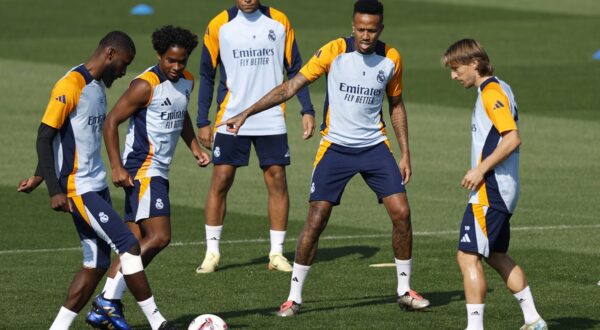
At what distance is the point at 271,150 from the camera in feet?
46.8

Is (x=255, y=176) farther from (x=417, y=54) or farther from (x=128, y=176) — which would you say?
(x=417, y=54)

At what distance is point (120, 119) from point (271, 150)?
302cm

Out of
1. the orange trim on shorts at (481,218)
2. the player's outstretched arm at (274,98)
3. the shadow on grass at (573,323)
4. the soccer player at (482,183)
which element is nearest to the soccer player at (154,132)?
the player's outstretched arm at (274,98)

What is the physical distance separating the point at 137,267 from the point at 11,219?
6982 mm

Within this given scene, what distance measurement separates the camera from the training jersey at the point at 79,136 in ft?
34.1

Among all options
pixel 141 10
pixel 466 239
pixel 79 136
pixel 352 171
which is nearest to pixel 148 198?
pixel 79 136

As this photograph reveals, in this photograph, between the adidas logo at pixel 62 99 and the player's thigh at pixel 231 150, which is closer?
the adidas logo at pixel 62 99

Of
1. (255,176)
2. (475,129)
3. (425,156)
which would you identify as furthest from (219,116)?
(425,156)

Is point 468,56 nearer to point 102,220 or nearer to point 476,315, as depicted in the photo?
point 476,315

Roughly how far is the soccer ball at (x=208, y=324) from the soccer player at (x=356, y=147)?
1.49 m

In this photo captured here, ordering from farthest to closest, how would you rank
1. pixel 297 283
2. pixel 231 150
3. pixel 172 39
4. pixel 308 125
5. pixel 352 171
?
pixel 231 150
pixel 308 125
pixel 352 171
pixel 297 283
pixel 172 39

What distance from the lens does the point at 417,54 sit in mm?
33781

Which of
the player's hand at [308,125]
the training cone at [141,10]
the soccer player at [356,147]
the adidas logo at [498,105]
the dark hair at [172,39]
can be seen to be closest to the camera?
the adidas logo at [498,105]

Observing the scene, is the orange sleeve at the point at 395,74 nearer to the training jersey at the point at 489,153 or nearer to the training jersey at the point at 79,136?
the training jersey at the point at 489,153
